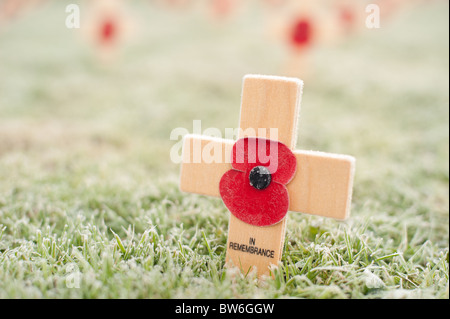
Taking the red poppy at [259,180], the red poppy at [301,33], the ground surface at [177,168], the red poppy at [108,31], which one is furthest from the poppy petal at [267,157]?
the red poppy at [108,31]

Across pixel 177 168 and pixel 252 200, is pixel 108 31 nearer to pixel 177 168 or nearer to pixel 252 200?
pixel 177 168

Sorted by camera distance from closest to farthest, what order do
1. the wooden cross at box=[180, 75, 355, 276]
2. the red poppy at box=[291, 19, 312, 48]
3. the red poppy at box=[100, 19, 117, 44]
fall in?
1. the wooden cross at box=[180, 75, 355, 276]
2. the red poppy at box=[291, 19, 312, 48]
3. the red poppy at box=[100, 19, 117, 44]

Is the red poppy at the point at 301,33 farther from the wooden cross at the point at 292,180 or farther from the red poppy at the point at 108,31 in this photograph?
the wooden cross at the point at 292,180

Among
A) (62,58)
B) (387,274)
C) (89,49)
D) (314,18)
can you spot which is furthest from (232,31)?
(387,274)

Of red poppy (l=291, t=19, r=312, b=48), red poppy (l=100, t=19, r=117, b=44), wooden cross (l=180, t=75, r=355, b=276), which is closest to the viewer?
wooden cross (l=180, t=75, r=355, b=276)

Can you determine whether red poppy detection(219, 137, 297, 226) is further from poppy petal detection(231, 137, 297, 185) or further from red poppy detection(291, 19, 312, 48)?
red poppy detection(291, 19, 312, 48)

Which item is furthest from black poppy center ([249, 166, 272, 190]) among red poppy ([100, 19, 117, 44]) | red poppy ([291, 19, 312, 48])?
red poppy ([100, 19, 117, 44])

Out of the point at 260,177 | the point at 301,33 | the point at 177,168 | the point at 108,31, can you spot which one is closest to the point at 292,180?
the point at 260,177
